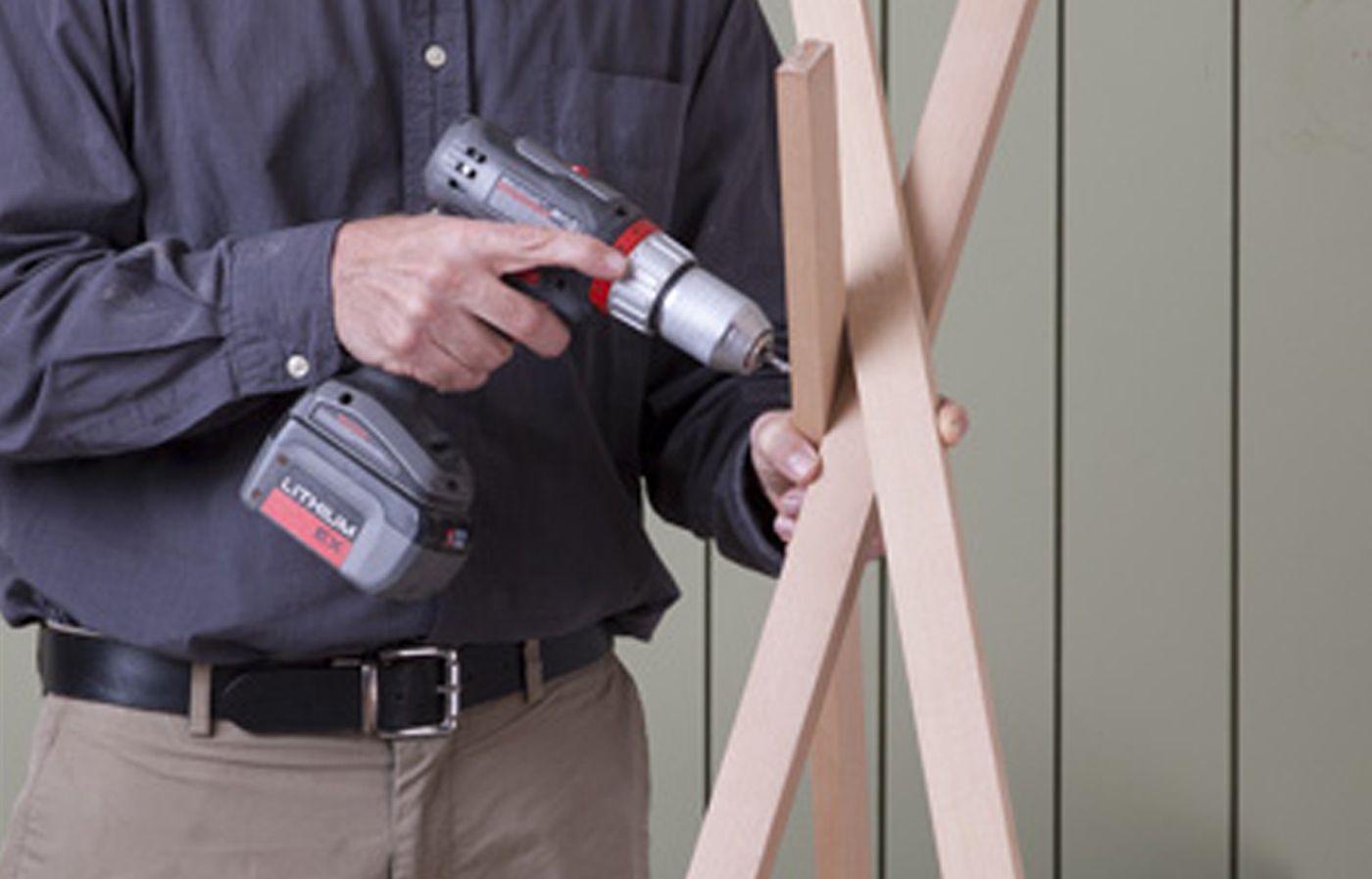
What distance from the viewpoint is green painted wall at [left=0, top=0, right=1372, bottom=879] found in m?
2.35

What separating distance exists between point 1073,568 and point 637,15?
1078mm

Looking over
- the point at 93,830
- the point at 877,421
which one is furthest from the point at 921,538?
the point at 93,830

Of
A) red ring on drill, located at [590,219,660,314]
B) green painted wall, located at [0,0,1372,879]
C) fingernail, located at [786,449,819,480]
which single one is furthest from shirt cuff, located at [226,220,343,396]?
green painted wall, located at [0,0,1372,879]

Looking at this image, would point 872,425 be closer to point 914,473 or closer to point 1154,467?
point 914,473

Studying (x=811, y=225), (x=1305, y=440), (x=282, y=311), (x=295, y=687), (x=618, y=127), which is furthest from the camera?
(x=1305, y=440)

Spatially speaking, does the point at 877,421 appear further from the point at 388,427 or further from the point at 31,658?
the point at 31,658

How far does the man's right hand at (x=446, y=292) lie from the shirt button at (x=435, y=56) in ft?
0.63

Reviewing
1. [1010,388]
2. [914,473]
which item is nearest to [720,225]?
[914,473]

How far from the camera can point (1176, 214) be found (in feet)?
7.77

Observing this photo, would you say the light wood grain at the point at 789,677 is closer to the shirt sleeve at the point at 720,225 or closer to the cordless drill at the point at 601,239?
the cordless drill at the point at 601,239

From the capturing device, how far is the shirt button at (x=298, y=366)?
1.28 metres

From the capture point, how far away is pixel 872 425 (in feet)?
3.87

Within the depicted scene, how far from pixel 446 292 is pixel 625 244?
10 centimetres

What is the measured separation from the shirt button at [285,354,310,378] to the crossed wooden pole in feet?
0.90
